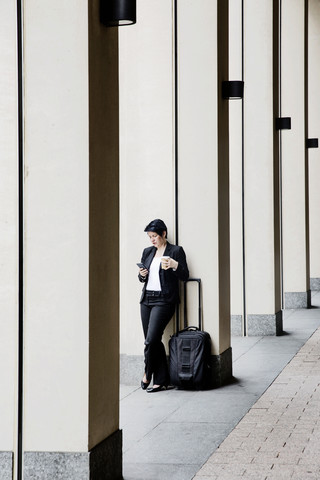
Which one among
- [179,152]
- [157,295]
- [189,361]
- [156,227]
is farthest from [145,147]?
[189,361]

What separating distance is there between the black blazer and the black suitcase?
0.49m

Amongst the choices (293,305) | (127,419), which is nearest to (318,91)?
(293,305)

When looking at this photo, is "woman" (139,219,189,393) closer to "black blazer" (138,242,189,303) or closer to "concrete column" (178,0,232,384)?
"black blazer" (138,242,189,303)

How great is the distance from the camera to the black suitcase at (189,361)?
1034 cm

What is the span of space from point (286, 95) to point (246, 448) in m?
13.3

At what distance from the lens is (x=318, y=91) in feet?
83.1

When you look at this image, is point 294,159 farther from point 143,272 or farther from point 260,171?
point 143,272

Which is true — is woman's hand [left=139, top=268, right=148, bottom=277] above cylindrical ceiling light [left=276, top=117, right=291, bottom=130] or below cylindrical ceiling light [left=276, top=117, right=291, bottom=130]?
below

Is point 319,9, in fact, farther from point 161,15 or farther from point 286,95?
point 161,15
